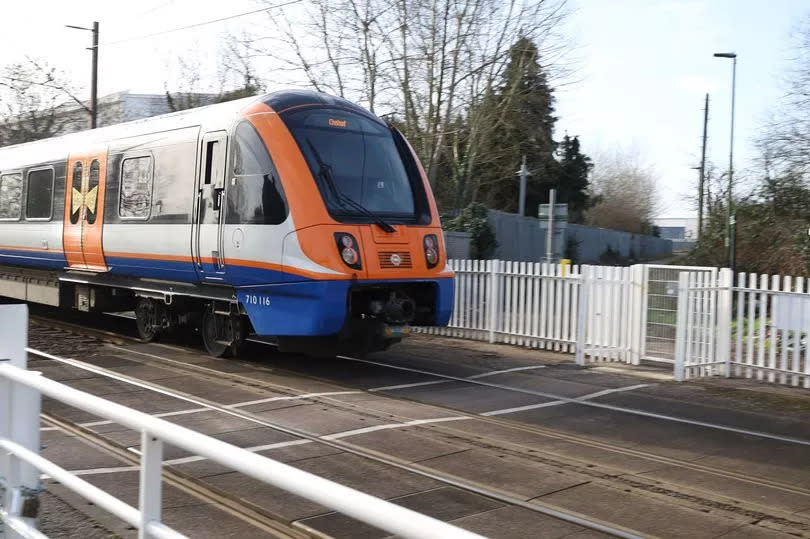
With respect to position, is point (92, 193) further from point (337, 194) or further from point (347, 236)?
point (347, 236)

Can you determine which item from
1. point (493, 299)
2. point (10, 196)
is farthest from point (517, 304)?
point (10, 196)

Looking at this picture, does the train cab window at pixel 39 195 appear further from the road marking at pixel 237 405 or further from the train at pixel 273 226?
the road marking at pixel 237 405

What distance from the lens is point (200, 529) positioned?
492cm

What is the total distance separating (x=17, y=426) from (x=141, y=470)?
4.71 ft

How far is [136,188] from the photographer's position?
485 inches

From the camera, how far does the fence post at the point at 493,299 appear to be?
14.5 m

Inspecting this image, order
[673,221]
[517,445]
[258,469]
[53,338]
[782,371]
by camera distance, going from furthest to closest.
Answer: [673,221]
[53,338]
[782,371]
[517,445]
[258,469]

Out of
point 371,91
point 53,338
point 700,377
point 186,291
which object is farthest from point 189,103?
point 700,377

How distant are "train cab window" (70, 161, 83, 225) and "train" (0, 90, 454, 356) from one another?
2.12 ft

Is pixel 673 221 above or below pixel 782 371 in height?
above

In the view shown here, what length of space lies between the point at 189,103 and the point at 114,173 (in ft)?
79.1

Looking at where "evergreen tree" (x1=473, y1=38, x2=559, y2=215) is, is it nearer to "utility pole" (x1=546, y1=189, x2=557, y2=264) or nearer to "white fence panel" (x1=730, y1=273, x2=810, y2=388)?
"utility pole" (x1=546, y1=189, x2=557, y2=264)

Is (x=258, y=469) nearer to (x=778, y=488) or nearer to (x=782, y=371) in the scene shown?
(x=778, y=488)

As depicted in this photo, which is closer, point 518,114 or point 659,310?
point 659,310
